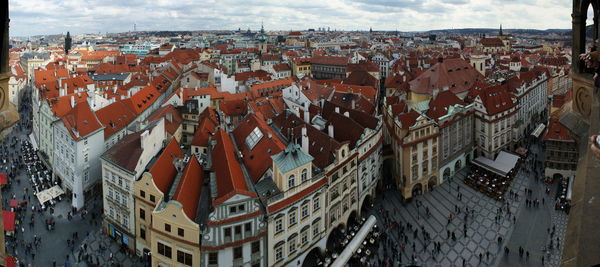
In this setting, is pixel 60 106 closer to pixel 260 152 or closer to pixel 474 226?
pixel 260 152

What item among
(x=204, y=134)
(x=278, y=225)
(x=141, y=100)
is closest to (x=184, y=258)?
(x=278, y=225)

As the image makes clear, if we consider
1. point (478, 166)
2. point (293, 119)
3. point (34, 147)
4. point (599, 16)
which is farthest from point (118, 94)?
point (599, 16)

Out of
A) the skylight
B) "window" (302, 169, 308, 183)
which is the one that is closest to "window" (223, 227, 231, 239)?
"window" (302, 169, 308, 183)

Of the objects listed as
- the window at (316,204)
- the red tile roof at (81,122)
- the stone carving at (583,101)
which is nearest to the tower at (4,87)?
the stone carving at (583,101)

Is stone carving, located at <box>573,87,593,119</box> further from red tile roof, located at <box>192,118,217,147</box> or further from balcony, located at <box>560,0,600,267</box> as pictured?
red tile roof, located at <box>192,118,217,147</box>

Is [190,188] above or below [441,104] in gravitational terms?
below

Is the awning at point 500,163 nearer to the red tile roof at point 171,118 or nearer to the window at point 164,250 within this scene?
the red tile roof at point 171,118
